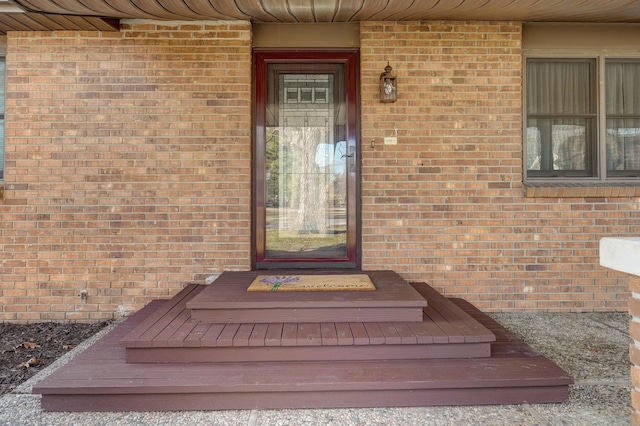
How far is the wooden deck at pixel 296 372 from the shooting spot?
2.08 metres

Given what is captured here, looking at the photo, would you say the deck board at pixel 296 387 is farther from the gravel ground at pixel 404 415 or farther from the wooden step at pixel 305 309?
the wooden step at pixel 305 309

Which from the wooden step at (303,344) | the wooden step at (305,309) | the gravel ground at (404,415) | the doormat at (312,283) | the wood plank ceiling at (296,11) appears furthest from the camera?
the wood plank ceiling at (296,11)

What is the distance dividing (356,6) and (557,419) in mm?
3126

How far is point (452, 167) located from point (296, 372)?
7.89ft

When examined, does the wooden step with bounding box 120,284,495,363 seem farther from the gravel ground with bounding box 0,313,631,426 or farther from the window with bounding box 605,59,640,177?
the window with bounding box 605,59,640,177

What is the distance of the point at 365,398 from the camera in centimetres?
210

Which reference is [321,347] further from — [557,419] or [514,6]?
[514,6]

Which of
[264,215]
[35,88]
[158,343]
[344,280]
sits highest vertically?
[35,88]

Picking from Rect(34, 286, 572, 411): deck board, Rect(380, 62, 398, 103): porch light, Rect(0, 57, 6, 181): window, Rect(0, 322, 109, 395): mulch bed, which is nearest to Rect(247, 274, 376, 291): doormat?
Rect(34, 286, 572, 411): deck board

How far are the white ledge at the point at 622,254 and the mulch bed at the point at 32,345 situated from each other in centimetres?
319

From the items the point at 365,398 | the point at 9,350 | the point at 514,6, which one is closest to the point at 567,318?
the point at 365,398

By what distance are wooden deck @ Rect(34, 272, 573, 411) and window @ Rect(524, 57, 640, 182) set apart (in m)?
2.26

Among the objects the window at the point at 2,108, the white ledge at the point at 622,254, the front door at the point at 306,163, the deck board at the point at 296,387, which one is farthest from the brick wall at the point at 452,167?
the window at the point at 2,108

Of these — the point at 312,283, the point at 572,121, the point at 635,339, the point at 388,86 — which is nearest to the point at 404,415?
the point at 635,339
